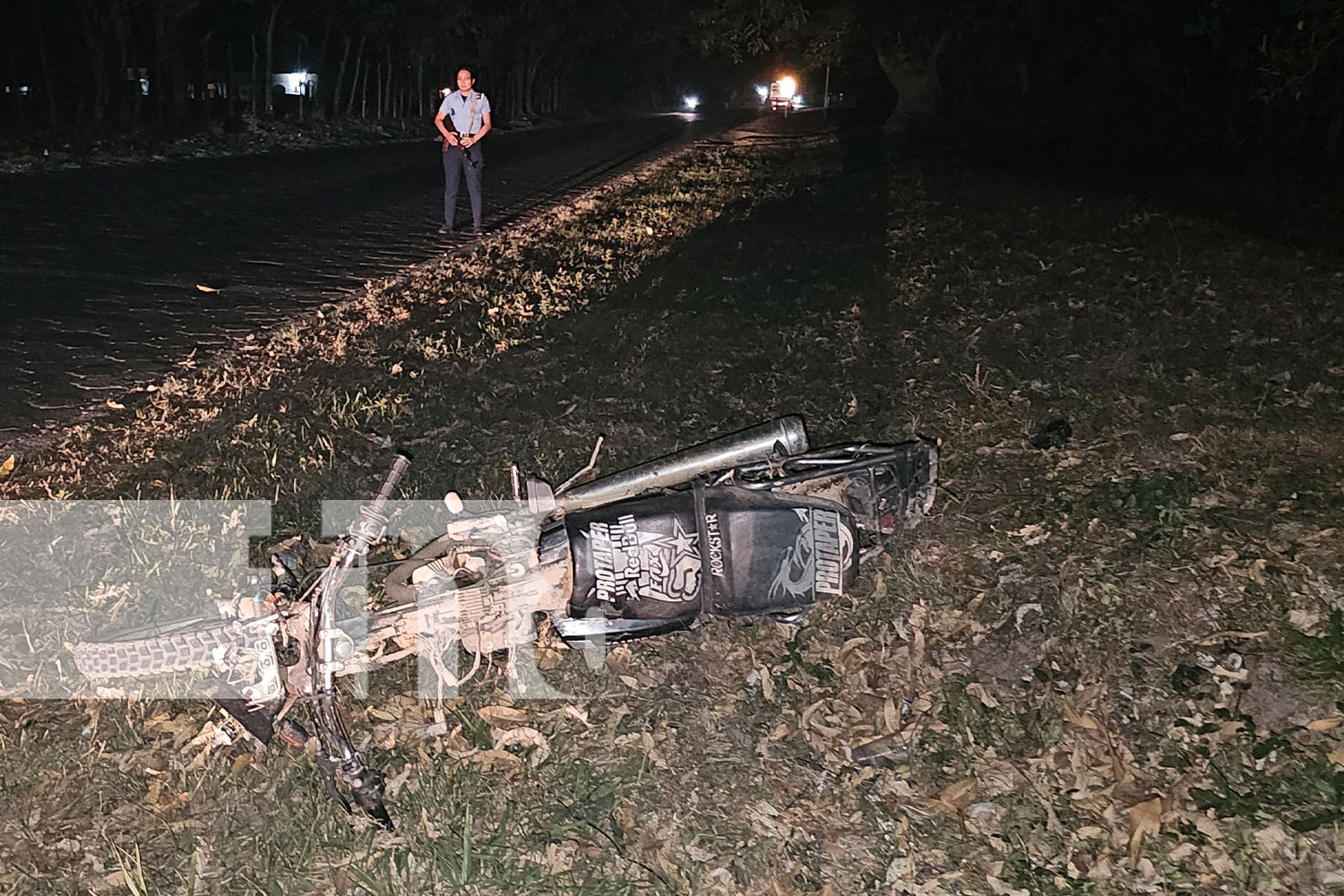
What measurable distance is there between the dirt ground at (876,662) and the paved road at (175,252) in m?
0.94

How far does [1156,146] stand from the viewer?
13539mm

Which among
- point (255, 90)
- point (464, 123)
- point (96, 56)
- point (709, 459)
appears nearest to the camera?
point (709, 459)

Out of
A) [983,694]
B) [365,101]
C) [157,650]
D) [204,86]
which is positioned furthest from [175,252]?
[365,101]

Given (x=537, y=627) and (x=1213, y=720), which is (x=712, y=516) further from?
(x=1213, y=720)

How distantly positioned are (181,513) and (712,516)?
2.61 metres

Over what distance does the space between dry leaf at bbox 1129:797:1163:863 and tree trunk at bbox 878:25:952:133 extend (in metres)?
23.2

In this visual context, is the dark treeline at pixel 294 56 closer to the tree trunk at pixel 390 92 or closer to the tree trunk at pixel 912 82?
the tree trunk at pixel 390 92

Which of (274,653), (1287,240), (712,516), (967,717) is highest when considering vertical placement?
(1287,240)

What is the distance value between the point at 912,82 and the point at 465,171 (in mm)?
17786

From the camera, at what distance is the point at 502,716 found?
3.54m

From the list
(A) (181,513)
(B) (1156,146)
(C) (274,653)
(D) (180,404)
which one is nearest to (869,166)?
(B) (1156,146)

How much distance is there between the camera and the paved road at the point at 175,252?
6.66 m

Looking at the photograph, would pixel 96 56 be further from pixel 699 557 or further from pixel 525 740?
pixel 699 557

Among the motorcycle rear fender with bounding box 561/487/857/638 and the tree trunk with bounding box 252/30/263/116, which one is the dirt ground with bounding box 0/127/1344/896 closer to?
the motorcycle rear fender with bounding box 561/487/857/638
